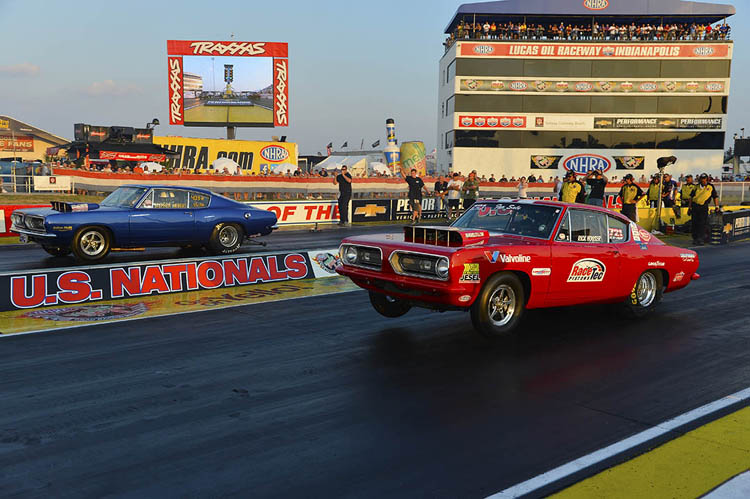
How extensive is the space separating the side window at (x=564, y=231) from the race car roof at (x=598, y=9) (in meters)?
55.8

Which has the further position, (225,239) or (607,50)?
(607,50)

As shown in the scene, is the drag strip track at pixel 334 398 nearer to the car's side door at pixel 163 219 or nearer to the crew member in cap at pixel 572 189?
the car's side door at pixel 163 219

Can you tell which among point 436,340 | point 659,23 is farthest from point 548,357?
point 659,23

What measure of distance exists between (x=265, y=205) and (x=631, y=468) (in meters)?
17.3

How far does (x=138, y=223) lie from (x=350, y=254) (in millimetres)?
6437

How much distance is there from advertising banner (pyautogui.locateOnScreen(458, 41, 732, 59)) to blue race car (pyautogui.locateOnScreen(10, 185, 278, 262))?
49.5m

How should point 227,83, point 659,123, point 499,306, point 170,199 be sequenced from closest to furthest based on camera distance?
point 499,306
point 170,199
point 227,83
point 659,123

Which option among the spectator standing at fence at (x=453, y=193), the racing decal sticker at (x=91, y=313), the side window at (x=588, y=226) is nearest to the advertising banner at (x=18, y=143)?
the spectator standing at fence at (x=453, y=193)

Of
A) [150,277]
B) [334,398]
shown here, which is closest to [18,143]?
[150,277]

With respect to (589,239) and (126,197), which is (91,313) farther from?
(589,239)

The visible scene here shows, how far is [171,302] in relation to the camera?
8.66 metres

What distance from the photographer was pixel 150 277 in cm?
918

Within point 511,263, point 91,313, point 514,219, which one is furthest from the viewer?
point 91,313

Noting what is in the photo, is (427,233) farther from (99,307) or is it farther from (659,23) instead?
(659,23)
